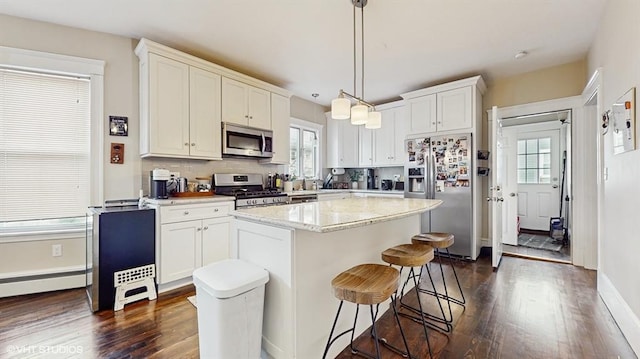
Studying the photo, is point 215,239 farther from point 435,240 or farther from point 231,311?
point 435,240

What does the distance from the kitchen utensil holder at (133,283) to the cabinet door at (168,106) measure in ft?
3.92

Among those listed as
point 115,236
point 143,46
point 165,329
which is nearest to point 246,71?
point 143,46

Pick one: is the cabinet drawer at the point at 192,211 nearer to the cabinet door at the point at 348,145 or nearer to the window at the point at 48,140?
the window at the point at 48,140

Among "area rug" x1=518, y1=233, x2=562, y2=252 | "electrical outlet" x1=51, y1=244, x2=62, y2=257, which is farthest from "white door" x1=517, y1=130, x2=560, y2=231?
"electrical outlet" x1=51, y1=244, x2=62, y2=257

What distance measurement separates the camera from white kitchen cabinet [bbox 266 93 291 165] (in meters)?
4.12

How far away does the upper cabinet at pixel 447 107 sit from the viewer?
3.76m

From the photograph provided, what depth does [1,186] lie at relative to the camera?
8.44 ft

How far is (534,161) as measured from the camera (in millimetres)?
5887

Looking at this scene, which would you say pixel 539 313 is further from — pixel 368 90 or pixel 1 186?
Result: pixel 1 186

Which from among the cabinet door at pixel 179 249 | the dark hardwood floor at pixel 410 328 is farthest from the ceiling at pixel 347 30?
the dark hardwood floor at pixel 410 328

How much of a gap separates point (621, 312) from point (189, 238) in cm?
372

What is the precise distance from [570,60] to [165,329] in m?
5.34

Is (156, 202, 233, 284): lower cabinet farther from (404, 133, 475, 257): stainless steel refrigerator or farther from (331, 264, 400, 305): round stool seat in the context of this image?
(404, 133, 475, 257): stainless steel refrigerator

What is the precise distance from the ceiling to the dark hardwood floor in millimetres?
2663
